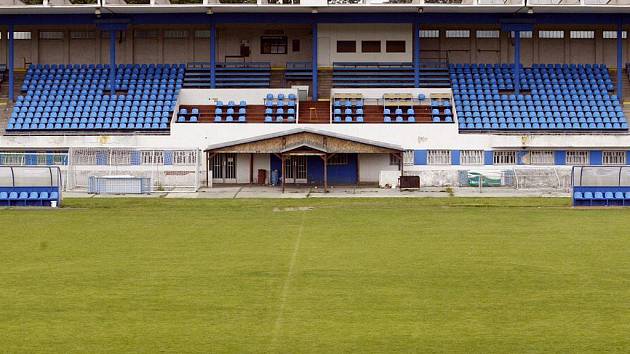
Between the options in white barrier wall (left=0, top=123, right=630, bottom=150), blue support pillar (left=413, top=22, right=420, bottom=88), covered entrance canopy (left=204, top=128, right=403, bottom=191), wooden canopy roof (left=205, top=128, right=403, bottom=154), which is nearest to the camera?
covered entrance canopy (left=204, top=128, right=403, bottom=191)

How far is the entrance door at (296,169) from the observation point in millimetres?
57656

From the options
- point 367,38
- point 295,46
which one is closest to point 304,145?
point 367,38

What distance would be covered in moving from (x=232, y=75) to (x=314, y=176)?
11.9 m

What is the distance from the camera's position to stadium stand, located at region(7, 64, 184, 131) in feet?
194

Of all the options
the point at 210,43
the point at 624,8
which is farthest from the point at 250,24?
the point at 624,8

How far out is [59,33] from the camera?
6869cm

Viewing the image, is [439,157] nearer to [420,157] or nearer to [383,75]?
[420,157]

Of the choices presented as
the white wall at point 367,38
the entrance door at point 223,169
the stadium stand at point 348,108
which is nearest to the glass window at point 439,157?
the stadium stand at point 348,108

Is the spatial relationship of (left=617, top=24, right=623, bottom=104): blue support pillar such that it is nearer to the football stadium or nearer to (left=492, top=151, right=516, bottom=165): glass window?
the football stadium

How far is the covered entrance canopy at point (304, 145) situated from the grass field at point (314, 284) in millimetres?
17420

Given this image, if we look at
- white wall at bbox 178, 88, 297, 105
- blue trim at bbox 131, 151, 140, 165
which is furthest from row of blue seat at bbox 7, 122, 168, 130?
blue trim at bbox 131, 151, 140, 165

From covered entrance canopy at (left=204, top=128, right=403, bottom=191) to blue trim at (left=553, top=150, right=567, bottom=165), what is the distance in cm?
1003

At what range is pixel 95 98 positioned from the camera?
6231cm

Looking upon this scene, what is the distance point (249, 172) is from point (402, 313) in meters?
41.4
